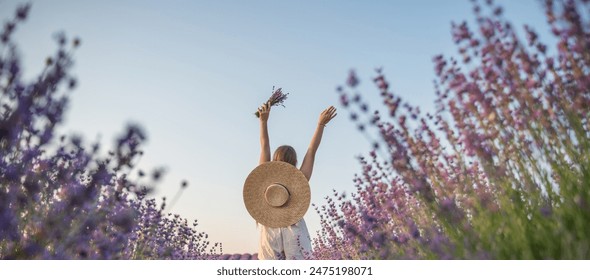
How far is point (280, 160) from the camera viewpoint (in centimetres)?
393

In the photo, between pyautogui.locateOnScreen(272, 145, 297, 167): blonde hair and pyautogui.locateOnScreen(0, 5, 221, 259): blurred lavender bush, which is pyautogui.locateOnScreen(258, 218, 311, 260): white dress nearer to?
pyautogui.locateOnScreen(272, 145, 297, 167): blonde hair

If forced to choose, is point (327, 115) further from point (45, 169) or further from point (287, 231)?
point (45, 169)

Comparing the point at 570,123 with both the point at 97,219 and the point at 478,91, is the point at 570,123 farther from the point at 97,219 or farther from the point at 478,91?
the point at 97,219

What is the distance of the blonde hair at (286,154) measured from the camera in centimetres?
393

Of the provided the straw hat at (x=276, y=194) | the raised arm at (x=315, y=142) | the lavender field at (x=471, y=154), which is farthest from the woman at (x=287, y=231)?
the lavender field at (x=471, y=154)

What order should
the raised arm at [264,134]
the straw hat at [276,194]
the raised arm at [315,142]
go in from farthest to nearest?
1. the raised arm at [264,134]
2. the raised arm at [315,142]
3. the straw hat at [276,194]

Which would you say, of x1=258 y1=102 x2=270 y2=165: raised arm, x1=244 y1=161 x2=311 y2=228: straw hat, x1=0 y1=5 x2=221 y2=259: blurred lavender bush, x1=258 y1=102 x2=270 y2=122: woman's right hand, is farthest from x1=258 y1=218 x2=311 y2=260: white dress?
x1=0 y1=5 x2=221 y2=259: blurred lavender bush

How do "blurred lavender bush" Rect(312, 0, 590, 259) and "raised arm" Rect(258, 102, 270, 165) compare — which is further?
"raised arm" Rect(258, 102, 270, 165)

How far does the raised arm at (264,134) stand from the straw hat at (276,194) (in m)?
0.24

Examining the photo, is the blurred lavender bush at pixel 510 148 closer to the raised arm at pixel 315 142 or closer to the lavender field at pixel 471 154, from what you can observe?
the lavender field at pixel 471 154

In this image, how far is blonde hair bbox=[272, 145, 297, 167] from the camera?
3930 millimetres

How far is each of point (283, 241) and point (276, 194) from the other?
1.28ft
